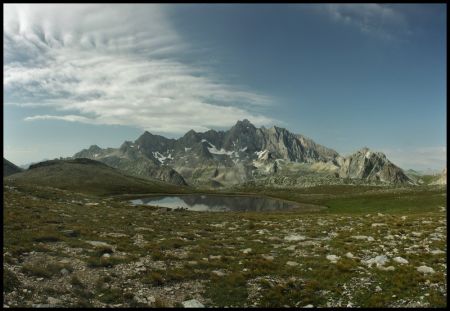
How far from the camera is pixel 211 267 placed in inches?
932

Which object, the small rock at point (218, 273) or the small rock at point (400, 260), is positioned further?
the small rock at point (400, 260)

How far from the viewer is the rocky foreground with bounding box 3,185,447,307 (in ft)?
59.2

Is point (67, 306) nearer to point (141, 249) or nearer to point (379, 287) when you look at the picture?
point (141, 249)

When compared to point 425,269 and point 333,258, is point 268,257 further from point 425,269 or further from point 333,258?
point 425,269

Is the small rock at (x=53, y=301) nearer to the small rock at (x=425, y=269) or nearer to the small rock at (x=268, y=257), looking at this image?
the small rock at (x=268, y=257)

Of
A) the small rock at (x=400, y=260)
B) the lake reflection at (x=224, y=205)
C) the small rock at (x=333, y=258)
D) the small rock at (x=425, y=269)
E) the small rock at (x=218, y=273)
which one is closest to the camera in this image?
the small rock at (x=425, y=269)

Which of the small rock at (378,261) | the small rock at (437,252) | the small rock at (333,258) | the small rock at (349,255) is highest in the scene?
the small rock at (437,252)

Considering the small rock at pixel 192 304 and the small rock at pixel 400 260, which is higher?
the small rock at pixel 400 260

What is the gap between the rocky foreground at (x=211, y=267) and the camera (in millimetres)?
18031

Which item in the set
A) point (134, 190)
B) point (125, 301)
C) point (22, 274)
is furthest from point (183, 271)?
point (134, 190)

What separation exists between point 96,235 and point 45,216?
9245 millimetres

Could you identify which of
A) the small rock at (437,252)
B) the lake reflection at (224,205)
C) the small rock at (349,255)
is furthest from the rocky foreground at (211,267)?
the lake reflection at (224,205)

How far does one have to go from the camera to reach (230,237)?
3594 centimetres

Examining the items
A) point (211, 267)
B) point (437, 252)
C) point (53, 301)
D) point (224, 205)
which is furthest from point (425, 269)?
point (224, 205)
